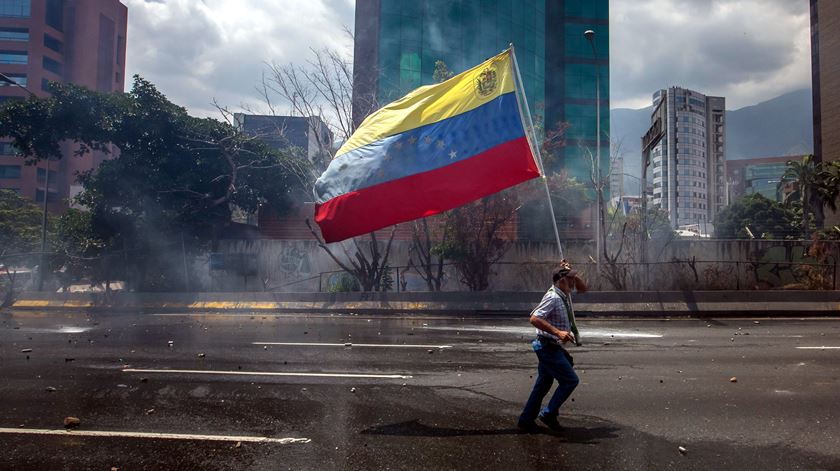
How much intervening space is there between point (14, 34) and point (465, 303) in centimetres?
7271

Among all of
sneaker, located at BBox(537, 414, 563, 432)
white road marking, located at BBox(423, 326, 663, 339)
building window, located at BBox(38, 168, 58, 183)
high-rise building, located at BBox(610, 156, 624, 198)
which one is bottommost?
sneaker, located at BBox(537, 414, 563, 432)

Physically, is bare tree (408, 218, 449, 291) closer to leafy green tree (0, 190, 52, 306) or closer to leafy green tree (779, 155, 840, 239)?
leafy green tree (0, 190, 52, 306)

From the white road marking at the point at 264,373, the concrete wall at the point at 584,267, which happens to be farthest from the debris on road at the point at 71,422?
the concrete wall at the point at 584,267

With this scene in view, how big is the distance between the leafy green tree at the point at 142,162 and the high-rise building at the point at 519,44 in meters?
20.2

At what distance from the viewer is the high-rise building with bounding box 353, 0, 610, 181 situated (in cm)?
4581

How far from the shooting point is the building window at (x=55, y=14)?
214 ft

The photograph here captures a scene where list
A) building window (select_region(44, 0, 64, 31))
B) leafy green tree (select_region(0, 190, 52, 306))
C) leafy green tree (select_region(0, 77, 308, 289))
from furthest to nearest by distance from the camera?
1. building window (select_region(44, 0, 64, 31))
2. leafy green tree (select_region(0, 77, 308, 289))
3. leafy green tree (select_region(0, 190, 52, 306))

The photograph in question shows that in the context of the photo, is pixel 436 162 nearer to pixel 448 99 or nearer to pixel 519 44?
pixel 448 99

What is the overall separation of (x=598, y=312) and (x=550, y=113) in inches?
1694

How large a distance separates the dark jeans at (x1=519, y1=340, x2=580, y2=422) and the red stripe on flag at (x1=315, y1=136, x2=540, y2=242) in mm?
2327

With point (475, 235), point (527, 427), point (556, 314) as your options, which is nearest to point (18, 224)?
point (475, 235)

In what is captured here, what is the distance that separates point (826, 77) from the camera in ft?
143

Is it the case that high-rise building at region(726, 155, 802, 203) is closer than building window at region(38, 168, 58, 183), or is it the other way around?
building window at region(38, 168, 58, 183)

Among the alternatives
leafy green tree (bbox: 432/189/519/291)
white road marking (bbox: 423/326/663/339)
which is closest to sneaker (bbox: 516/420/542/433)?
white road marking (bbox: 423/326/663/339)
